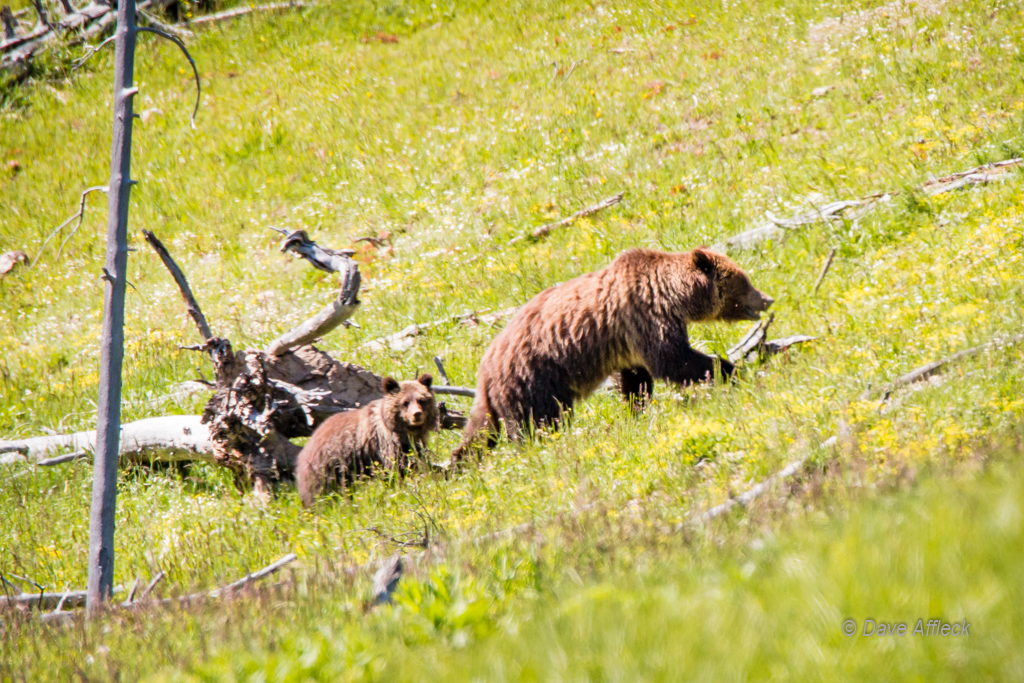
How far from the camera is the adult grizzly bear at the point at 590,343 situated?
754 cm

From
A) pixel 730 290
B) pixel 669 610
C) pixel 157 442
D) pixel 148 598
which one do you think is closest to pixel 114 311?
pixel 148 598

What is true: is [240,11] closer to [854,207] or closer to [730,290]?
[854,207]

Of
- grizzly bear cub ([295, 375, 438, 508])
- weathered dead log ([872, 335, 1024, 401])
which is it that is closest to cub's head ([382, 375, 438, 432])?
grizzly bear cub ([295, 375, 438, 508])

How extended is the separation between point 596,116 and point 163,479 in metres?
10.5

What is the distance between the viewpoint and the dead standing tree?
5785 millimetres

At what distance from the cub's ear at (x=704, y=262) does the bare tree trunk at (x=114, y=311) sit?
16.6 ft

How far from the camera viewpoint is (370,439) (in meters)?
7.66

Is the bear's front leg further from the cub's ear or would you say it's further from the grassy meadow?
the cub's ear

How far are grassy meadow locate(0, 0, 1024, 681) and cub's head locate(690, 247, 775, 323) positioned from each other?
1.21 feet

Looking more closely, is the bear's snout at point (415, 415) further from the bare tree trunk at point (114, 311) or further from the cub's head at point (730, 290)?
the cub's head at point (730, 290)

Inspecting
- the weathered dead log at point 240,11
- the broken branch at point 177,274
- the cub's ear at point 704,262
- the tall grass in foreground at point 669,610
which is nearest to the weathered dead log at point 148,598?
the tall grass in foreground at point 669,610

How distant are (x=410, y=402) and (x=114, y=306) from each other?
2650 mm

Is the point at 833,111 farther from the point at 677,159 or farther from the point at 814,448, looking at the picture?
the point at 814,448

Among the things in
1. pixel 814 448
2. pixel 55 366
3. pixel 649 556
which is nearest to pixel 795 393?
pixel 814 448
